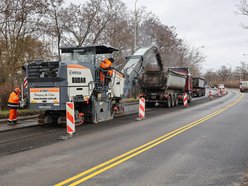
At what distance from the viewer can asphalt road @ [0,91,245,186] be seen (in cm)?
555

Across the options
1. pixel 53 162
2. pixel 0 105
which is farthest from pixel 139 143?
pixel 0 105

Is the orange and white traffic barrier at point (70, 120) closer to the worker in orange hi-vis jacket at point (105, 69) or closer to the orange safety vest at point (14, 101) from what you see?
the worker in orange hi-vis jacket at point (105, 69)

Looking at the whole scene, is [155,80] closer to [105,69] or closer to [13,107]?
[105,69]

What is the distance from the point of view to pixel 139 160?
6777 millimetres

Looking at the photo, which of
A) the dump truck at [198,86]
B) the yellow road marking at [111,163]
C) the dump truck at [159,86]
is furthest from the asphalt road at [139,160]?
the dump truck at [198,86]

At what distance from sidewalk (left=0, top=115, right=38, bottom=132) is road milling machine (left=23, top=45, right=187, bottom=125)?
92 centimetres

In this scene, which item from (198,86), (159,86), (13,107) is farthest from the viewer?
(198,86)

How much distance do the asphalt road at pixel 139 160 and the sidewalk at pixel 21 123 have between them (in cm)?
299

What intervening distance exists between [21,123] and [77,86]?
348 centimetres

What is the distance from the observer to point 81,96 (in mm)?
12297

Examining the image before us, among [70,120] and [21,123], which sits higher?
[70,120]

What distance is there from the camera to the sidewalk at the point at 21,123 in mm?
12125

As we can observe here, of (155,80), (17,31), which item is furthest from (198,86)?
(17,31)

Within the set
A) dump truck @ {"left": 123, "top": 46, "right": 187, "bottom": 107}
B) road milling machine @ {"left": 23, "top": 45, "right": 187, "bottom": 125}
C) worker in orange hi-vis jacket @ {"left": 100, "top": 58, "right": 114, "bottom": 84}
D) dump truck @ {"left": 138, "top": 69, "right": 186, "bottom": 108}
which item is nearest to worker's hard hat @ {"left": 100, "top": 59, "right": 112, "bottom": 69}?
worker in orange hi-vis jacket @ {"left": 100, "top": 58, "right": 114, "bottom": 84}
